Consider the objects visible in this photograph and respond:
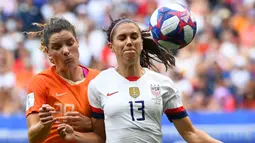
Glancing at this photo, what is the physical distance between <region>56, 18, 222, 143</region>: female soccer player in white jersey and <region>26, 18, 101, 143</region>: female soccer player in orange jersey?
11 cm

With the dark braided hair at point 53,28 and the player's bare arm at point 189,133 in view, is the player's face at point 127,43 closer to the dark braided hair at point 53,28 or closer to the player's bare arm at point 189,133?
the dark braided hair at point 53,28

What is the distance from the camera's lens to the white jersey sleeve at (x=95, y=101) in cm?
682

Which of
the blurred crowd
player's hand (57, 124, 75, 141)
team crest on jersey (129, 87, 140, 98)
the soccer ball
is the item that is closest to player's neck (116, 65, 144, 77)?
team crest on jersey (129, 87, 140, 98)

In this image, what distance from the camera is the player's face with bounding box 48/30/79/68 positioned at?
6.89m

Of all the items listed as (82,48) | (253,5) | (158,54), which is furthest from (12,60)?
(158,54)

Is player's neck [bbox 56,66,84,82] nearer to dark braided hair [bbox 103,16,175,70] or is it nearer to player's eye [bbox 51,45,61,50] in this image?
player's eye [bbox 51,45,61,50]

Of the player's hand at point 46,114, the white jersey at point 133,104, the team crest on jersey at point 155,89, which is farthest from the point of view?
the team crest on jersey at point 155,89

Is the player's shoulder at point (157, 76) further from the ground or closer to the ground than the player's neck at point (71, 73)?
closer to the ground

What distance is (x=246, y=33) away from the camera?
47.9ft

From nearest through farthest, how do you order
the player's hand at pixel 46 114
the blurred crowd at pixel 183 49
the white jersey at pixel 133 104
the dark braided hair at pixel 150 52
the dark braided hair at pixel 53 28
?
the player's hand at pixel 46 114
the white jersey at pixel 133 104
the dark braided hair at pixel 53 28
the dark braided hair at pixel 150 52
the blurred crowd at pixel 183 49

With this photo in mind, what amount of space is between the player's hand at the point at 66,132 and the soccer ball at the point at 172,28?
1.12 meters

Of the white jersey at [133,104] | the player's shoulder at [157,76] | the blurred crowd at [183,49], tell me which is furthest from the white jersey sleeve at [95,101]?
the blurred crowd at [183,49]

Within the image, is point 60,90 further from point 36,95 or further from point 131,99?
point 131,99

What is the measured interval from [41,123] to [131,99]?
2.55 ft
